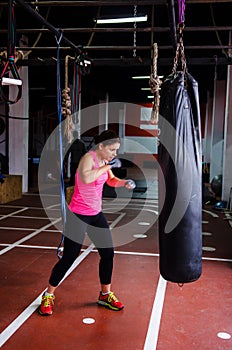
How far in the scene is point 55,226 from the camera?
5805mm

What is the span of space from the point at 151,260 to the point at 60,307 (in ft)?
4.99

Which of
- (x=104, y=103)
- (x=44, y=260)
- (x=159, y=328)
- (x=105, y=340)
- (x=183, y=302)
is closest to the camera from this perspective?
(x=105, y=340)

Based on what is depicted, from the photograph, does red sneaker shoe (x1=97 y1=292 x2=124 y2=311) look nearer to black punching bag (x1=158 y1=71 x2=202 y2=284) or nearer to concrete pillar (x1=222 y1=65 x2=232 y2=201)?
black punching bag (x1=158 y1=71 x2=202 y2=284)

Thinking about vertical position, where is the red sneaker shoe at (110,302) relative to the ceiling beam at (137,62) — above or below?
below

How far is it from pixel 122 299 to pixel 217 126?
28.6ft

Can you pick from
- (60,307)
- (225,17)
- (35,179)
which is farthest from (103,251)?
(35,179)

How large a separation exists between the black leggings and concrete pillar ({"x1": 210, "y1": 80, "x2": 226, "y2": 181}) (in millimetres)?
8191

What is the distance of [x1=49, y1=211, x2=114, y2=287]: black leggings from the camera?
280 cm

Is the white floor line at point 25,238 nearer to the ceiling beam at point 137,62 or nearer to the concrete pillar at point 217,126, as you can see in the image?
the ceiling beam at point 137,62

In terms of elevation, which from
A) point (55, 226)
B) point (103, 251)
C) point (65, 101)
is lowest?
point (55, 226)

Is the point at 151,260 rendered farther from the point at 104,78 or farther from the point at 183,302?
the point at 104,78

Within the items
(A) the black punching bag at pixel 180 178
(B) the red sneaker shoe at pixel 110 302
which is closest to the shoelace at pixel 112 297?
(B) the red sneaker shoe at pixel 110 302

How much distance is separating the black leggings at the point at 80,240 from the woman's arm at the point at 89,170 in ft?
1.01

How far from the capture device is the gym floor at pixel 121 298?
8.25 ft
